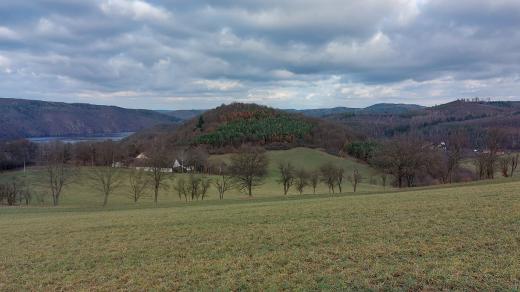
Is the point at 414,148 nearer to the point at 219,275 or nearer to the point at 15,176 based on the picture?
the point at 219,275

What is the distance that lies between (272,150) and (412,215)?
12866 centimetres

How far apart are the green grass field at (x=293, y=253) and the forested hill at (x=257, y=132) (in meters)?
124

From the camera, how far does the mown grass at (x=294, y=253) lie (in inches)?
367

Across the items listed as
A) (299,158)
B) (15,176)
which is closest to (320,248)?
(15,176)

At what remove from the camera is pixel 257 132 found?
16138 cm

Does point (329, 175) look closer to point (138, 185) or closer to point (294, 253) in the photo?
point (138, 185)

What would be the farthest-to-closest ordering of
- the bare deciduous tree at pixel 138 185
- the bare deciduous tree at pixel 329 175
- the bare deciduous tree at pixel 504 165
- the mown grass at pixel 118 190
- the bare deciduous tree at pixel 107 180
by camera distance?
the bare deciduous tree at pixel 329 175, the bare deciduous tree at pixel 504 165, the mown grass at pixel 118 190, the bare deciduous tree at pixel 138 185, the bare deciduous tree at pixel 107 180

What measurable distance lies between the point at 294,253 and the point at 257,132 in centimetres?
14974

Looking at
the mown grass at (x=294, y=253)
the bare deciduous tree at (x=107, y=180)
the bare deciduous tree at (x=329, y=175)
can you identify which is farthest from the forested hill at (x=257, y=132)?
the mown grass at (x=294, y=253)

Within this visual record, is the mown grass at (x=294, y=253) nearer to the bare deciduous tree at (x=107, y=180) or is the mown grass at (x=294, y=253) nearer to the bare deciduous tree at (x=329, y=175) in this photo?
the bare deciduous tree at (x=107, y=180)

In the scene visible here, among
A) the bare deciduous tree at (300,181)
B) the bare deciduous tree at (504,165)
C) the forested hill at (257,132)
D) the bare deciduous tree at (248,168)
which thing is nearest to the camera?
the bare deciduous tree at (248,168)

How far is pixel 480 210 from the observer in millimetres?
16516

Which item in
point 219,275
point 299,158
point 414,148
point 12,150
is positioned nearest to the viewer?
point 219,275

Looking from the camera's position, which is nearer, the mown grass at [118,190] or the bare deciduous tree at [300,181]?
the mown grass at [118,190]
